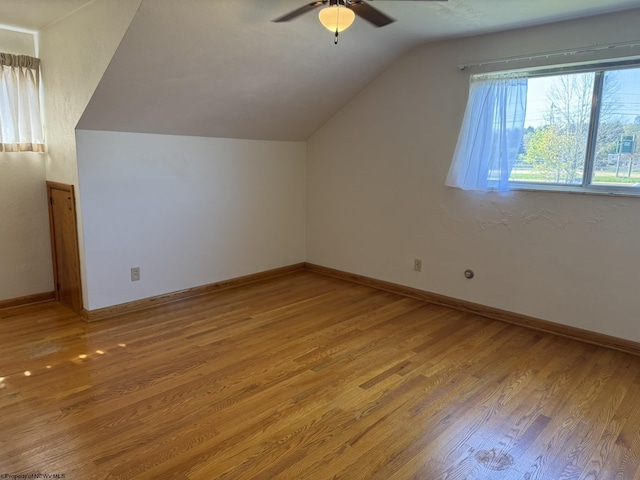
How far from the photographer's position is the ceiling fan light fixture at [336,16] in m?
2.27

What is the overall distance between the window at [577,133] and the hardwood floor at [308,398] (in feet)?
4.04

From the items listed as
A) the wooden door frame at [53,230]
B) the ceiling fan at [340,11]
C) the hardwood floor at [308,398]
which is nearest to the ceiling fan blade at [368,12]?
the ceiling fan at [340,11]

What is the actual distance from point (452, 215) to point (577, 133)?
1.17 m

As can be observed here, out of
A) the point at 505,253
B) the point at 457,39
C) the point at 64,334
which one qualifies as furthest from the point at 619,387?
the point at 64,334

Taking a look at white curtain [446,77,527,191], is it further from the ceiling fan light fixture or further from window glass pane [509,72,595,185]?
the ceiling fan light fixture

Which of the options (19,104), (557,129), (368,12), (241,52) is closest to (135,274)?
(19,104)

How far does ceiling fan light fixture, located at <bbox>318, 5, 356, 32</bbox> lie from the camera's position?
2268 mm

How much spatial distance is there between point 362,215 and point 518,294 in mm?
1745

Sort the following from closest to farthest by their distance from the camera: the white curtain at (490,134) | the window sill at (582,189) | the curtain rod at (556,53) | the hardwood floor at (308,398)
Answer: the hardwood floor at (308,398), the curtain rod at (556,53), the window sill at (582,189), the white curtain at (490,134)

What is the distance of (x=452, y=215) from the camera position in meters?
3.97

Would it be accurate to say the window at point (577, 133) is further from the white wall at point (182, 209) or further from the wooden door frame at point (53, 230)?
the wooden door frame at point (53, 230)

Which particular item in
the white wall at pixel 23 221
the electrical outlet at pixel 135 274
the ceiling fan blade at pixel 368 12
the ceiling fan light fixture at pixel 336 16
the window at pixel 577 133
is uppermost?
the ceiling fan blade at pixel 368 12

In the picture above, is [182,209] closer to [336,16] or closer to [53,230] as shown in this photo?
[53,230]

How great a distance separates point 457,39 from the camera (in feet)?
12.2
